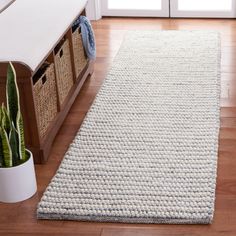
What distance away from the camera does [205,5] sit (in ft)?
14.6

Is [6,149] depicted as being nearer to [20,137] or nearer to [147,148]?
[20,137]

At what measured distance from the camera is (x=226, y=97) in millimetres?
2965

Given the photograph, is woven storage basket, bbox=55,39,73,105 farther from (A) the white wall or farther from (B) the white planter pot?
(A) the white wall

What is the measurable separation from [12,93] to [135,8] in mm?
2732

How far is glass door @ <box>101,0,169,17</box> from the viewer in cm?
451

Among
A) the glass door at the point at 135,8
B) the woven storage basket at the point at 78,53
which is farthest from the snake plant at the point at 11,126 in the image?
the glass door at the point at 135,8

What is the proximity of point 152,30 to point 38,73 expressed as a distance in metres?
1.87

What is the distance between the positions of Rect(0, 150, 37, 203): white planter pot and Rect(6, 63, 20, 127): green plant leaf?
19 cm

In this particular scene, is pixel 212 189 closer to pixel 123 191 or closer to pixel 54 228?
pixel 123 191

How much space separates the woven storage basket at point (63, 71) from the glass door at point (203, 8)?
1848 mm

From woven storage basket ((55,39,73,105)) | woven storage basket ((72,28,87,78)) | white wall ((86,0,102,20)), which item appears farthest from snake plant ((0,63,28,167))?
white wall ((86,0,102,20))

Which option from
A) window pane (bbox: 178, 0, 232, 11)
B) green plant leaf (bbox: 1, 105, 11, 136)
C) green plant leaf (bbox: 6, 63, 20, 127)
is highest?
green plant leaf (bbox: 6, 63, 20, 127)

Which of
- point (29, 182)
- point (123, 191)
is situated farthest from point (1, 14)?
point (123, 191)

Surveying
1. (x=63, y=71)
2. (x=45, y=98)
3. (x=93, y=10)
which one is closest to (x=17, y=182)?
(x=45, y=98)
